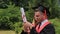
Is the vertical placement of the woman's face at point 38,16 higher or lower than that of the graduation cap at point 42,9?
lower

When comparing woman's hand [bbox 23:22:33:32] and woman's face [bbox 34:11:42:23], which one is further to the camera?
woman's hand [bbox 23:22:33:32]

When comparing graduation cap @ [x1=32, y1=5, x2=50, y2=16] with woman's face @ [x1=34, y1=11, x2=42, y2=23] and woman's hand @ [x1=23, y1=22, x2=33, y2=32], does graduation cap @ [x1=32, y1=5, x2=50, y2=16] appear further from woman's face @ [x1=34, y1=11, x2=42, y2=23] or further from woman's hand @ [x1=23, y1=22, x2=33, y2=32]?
woman's hand @ [x1=23, y1=22, x2=33, y2=32]

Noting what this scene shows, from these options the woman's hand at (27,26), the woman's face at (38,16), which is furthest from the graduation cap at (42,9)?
the woman's hand at (27,26)

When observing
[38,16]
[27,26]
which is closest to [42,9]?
[38,16]

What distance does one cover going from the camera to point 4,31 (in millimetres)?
12031

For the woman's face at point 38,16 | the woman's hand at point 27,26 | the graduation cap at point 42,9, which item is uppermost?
the graduation cap at point 42,9

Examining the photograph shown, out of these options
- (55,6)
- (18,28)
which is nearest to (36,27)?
(18,28)

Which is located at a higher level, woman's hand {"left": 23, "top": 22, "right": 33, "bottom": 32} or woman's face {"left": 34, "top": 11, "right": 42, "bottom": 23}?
woman's face {"left": 34, "top": 11, "right": 42, "bottom": 23}

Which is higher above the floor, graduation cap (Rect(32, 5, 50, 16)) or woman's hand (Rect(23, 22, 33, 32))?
graduation cap (Rect(32, 5, 50, 16))

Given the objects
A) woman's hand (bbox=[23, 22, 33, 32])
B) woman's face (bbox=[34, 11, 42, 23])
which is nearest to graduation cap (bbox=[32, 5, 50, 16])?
woman's face (bbox=[34, 11, 42, 23])

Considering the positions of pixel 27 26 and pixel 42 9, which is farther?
pixel 27 26

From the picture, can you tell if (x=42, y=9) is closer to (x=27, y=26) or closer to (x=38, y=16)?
(x=38, y=16)

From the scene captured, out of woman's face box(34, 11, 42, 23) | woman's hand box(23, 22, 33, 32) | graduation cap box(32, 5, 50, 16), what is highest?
graduation cap box(32, 5, 50, 16)

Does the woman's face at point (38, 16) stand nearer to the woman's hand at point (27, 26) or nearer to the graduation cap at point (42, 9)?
the graduation cap at point (42, 9)
